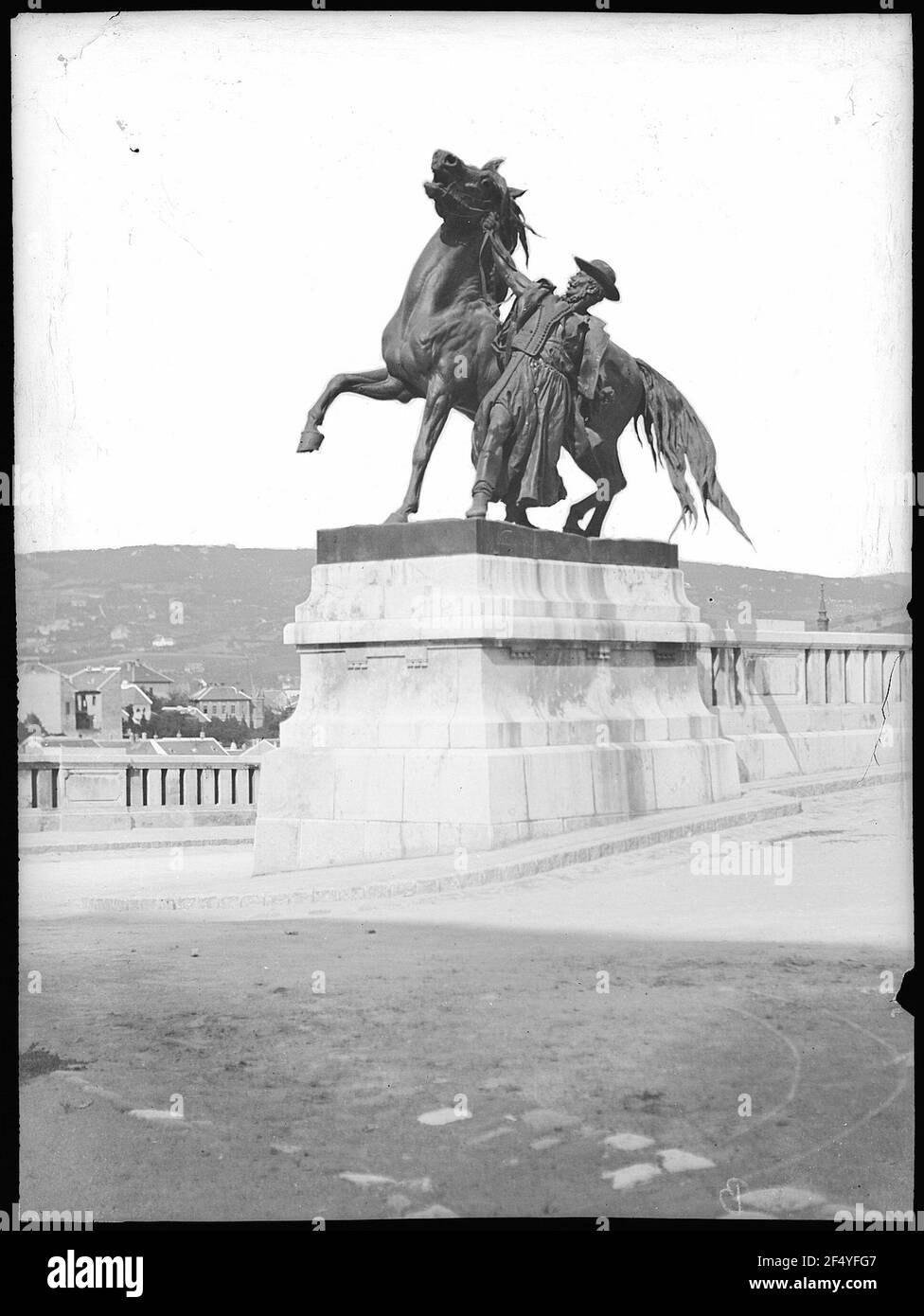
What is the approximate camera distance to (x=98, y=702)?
1731cm

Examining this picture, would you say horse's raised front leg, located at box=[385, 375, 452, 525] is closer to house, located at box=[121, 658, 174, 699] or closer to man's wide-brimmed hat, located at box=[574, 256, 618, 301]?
man's wide-brimmed hat, located at box=[574, 256, 618, 301]

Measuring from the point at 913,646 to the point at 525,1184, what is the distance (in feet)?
11.8

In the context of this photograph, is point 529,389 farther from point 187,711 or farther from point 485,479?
point 187,711

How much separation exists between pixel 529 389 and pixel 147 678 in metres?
8.96

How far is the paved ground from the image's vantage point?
7.27 m

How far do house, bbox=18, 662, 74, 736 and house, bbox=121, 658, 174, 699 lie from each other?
325cm

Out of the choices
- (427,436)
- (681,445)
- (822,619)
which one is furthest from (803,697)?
(427,436)

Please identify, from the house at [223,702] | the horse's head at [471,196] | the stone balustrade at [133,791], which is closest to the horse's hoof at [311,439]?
the horse's head at [471,196]

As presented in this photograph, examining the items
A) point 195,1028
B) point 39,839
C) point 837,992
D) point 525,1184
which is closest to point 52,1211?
point 195,1028

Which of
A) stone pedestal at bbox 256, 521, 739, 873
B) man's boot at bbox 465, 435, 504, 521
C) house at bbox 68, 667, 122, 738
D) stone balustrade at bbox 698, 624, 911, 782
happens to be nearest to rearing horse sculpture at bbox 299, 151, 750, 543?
man's boot at bbox 465, 435, 504, 521

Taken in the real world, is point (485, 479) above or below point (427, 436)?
below

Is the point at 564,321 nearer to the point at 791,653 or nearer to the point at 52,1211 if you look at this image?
the point at 791,653

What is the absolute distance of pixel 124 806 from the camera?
1692 cm

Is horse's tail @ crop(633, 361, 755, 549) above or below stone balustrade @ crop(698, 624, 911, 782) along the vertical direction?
above
